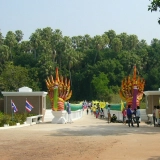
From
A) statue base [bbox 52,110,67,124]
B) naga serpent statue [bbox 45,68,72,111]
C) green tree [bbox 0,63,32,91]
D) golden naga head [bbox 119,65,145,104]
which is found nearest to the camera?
statue base [bbox 52,110,67,124]

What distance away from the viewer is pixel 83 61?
262ft

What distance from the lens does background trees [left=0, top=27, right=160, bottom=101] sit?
230 ft

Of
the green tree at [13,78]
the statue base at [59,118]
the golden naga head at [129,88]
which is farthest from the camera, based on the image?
the green tree at [13,78]

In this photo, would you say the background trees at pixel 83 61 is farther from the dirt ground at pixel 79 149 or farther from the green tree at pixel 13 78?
the dirt ground at pixel 79 149

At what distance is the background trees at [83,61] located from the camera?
7025 centimetres

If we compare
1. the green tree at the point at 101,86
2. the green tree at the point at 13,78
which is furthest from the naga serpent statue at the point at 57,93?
the green tree at the point at 101,86

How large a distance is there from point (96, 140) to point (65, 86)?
1568 centimetres

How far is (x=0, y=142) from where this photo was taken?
14883mm

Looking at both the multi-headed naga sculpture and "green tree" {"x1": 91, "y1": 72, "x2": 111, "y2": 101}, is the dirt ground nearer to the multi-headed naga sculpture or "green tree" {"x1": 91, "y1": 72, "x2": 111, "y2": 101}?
the multi-headed naga sculpture

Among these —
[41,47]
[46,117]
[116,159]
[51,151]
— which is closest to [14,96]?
[46,117]

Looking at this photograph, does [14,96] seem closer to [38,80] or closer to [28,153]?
[28,153]

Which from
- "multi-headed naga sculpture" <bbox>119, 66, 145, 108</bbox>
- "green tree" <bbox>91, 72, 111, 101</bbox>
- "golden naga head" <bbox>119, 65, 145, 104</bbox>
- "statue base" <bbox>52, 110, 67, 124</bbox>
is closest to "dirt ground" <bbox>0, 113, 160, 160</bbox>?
"statue base" <bbox>52, 110, 67, 124</bbox>

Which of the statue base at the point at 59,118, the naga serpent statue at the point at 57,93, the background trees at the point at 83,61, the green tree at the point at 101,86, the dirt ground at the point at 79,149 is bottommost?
the dirt ground at the point at 79,149

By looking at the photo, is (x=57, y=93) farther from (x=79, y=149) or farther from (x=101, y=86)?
(x=101, y=86)
